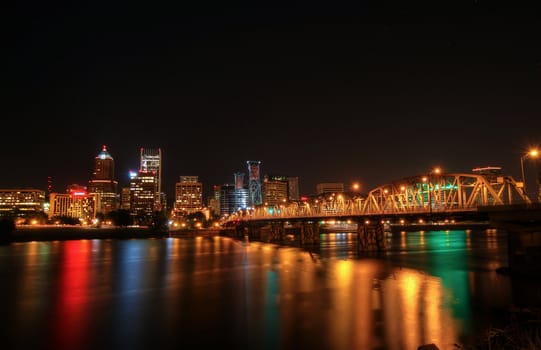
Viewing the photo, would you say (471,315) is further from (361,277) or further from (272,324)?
(361,277)

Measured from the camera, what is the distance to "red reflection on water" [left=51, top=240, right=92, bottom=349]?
23.7 meters

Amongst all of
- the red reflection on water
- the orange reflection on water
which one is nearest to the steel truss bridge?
the orange reflection on water

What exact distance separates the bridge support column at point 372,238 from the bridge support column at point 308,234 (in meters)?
32.4

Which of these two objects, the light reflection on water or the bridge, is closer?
the light reflection on water

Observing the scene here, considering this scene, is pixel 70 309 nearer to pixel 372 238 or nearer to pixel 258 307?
pixel 258 307

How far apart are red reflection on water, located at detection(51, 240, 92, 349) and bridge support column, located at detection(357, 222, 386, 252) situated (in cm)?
4839

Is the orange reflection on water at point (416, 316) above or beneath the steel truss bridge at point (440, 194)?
beneath

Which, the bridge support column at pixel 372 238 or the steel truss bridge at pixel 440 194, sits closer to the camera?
the steel truss bridge at pixel 440 194

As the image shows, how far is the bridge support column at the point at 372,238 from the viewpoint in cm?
7569

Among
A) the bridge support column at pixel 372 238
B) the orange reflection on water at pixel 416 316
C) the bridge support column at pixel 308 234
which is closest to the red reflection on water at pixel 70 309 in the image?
the orange reflection on water at pixel 416 316

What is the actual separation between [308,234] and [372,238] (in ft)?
115

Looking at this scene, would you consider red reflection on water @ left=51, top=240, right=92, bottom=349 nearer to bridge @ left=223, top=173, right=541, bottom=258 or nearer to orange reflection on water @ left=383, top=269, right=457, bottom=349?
orange reflection on water @ left=383, top=269, right=457, bottom=349

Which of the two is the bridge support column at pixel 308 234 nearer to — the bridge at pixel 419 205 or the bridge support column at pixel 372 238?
the bridge at pixel 419 205

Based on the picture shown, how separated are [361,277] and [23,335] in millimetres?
32466
